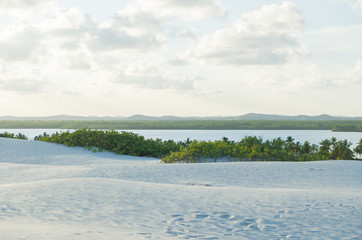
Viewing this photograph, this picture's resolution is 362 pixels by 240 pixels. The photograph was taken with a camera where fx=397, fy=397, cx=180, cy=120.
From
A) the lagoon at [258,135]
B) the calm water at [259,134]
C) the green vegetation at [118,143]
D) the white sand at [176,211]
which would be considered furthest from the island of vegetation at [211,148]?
the calm water at [259,134]

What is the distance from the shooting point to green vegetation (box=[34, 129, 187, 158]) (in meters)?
18.7

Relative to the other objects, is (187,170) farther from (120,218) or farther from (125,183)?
(120,218)

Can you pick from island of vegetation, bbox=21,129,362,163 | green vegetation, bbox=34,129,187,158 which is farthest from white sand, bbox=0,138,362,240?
green vegetation, bbox=34,129,187,158

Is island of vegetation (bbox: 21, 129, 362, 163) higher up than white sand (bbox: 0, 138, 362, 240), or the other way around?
island of vegetation (bbox: 21, 129, 362, 163)

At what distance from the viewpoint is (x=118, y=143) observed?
18750 millimetres

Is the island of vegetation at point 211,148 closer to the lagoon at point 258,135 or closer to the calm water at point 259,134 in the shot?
the lagoon at point 258,135

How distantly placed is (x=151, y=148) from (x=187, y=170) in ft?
27.1

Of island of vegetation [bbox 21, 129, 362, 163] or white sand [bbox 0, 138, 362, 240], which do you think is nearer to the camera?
white sand [bbox 0, 138, 362, 240]

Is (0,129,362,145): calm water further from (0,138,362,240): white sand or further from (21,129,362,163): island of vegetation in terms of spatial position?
(0,138,362,240): white sand

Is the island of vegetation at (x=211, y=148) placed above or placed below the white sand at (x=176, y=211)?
above

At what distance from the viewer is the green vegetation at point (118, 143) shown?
1872cm

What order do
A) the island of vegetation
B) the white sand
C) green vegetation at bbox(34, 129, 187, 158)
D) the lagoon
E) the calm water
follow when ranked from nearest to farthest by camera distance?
1. the white sand
2. the island of vegetation
3. green vegetation at bbox(34, 129, 187, 158)
4. the lagoon
5. the calm water

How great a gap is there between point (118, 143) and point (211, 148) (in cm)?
563

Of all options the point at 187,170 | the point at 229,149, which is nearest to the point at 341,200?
the point at 187,170
